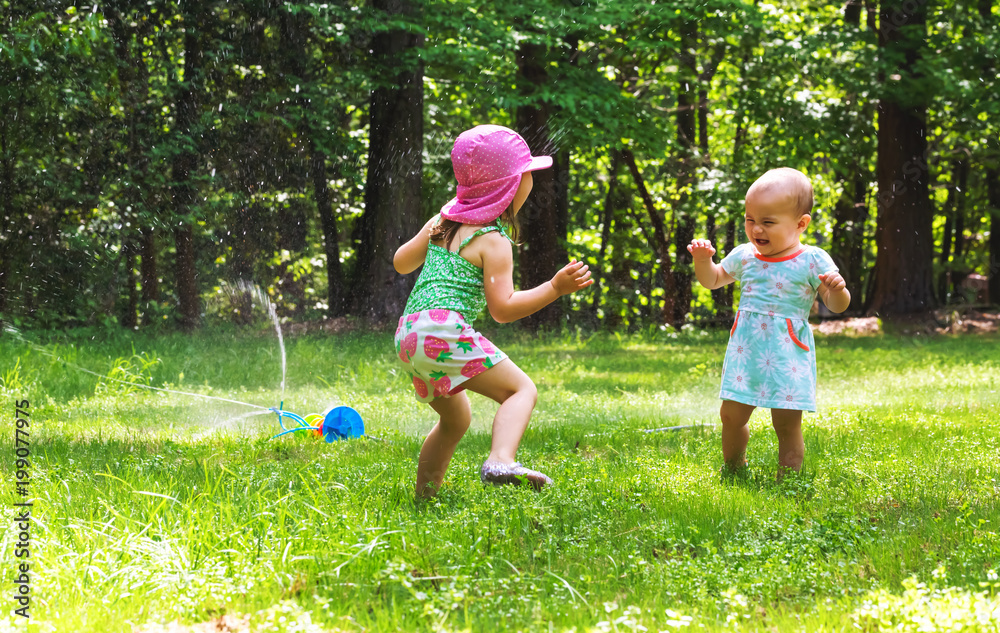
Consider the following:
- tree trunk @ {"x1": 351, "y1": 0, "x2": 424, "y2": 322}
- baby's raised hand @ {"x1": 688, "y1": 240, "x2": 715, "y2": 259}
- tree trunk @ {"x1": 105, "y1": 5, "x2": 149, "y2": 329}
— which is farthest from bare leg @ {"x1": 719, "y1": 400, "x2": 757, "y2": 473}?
tree trunk @ {"x1": 105, "y1": 5, "x2": 149, "y2": 329}

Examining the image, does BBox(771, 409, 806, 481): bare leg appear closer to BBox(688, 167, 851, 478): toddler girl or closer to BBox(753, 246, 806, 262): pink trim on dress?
BBox(688, 167, 851, 478): toddler girl

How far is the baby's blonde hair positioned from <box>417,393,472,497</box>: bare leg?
5.65ft

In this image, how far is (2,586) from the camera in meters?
2.68

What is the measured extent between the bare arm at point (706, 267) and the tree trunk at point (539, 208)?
9874 millimetres

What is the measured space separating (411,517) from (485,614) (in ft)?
3.04

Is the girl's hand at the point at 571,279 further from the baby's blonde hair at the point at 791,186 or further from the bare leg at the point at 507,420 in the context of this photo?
the baby's blonde hair at the point at 791,186

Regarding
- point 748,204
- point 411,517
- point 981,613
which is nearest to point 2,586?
point 411,517

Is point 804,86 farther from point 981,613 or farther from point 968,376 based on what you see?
point 981,613

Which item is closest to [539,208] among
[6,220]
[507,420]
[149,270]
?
[149,270]

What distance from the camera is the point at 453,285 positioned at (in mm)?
3594

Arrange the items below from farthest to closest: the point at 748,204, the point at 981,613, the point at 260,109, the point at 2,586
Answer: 1. the point at 260,109
2. the point at 748,204
3. the point at 2,586
4. the point at 981,613

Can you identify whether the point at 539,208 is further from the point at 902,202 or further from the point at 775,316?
the point at 775,316

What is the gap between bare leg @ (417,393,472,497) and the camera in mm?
3670

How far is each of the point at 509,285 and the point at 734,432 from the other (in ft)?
5.12
